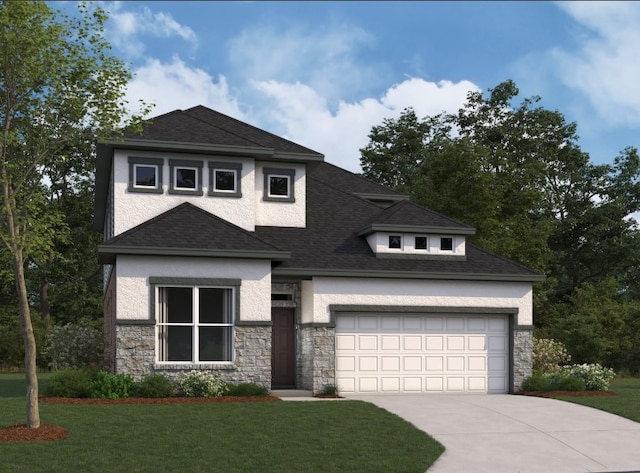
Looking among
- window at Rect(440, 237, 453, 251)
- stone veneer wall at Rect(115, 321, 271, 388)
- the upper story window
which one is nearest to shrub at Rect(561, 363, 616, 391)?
window at Rect(440, 237, 453, 251)

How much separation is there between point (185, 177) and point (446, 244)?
827 centimetres

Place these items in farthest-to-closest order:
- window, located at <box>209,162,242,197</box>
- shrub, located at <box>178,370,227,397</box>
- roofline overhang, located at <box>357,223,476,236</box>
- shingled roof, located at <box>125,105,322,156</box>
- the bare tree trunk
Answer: roofline overhang, located at <box>357,223,476,236</box>, window, located at <box>209,162,242,197</box>, shingled roof, located at <box>125,105,322,156</box>, shrub, located at <box>178,370,227,397</box>, the bare tree trunk

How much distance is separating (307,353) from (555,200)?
116 ft

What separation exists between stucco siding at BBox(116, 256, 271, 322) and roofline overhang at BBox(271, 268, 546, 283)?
0.86m

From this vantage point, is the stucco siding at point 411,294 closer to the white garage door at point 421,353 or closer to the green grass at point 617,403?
the white garage door at point 421,353

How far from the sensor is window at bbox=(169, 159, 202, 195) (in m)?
24.3

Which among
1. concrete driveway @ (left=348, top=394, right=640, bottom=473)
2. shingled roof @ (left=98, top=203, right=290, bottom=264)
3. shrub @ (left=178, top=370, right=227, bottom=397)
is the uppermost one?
shingled roof @ (left=98, top=203, right=290, bottom=264)

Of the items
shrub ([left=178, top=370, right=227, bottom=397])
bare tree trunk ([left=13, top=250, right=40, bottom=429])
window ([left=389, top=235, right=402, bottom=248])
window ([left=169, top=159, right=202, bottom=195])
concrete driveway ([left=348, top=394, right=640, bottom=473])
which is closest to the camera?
concrete driveway ([left=348, top=394, right=640, bottom=473])

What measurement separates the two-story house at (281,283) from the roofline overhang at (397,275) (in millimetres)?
40

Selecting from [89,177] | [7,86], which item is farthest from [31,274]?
[7,86]

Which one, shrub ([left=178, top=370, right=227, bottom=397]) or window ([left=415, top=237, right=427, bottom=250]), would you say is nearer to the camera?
shrub ([left=178, top=370, right=227, bottom=397])

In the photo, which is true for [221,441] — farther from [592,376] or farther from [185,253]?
[592,376]

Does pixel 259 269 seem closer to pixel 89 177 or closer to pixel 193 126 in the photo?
pixel 193 126

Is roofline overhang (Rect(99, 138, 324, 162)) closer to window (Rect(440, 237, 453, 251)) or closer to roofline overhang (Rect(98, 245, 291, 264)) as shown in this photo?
roofline overhang (Rect(98, 245, 291, 264))
